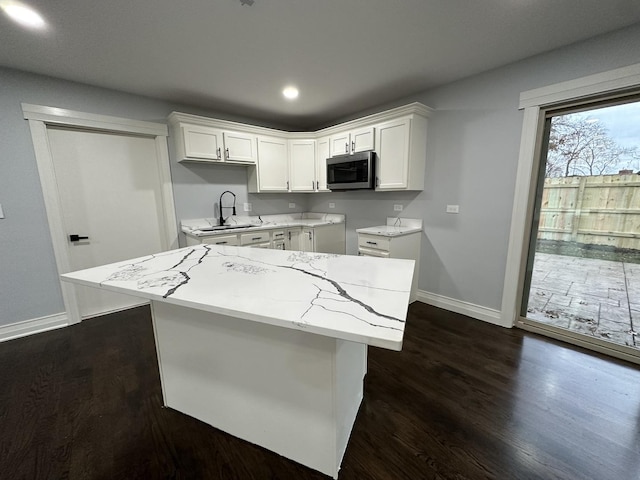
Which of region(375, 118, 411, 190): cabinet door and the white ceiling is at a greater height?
the white ceiling

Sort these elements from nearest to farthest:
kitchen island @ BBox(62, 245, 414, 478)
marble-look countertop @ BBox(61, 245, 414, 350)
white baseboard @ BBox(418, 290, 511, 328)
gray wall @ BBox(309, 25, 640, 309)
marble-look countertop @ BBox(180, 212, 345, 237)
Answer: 1. marble-look countertop @ BBox(61, 245, 414, 350)
2. kitchen island @ BBox(62, 245, 414, 478)
3. gray wall @ BBox(309, 25, 640, 309)
4. white baseboard @ BBox(418, 290, 511, 328)
5. marble-look countertop @ BBox(180, 212, 345, 237)

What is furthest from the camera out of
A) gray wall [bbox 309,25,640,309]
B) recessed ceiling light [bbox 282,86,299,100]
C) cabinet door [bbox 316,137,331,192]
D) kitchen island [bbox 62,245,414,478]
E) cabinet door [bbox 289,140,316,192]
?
cabinet door [bbox 289,140,316,192]

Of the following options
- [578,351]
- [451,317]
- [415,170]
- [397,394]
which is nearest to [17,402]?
[397,394]

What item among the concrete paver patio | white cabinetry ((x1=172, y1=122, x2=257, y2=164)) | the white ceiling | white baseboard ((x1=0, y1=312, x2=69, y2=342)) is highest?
the white ceiling

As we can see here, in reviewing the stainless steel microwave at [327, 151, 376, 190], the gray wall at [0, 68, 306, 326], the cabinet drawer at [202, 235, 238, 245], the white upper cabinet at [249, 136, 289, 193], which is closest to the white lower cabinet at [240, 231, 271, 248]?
the cabinet drawer at [202, 235, 238, 245]

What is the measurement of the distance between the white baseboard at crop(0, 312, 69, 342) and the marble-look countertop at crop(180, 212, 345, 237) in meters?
1.47

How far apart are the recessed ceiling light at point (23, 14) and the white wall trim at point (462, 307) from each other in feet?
13.0

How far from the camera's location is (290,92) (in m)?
2.82

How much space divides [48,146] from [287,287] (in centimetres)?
297

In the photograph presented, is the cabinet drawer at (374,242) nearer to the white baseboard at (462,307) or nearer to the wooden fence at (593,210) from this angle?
the white baseboard at (462,307)

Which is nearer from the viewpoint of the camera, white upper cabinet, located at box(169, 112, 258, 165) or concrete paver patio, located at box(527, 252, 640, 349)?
concrete paver patio, located at box(527, 252, 640, 349)

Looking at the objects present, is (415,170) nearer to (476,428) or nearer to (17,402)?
(476,428)

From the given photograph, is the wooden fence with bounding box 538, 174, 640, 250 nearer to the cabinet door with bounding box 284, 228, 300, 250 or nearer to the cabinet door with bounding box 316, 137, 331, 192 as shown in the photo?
the cabinet door with bounding box 316, 137, 331, 192

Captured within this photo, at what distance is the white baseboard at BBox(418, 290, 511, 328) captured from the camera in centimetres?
259
